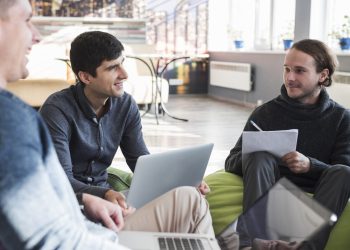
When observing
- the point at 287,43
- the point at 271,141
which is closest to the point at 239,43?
the point at 287,43

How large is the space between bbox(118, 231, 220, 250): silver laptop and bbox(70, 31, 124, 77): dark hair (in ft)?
2.69

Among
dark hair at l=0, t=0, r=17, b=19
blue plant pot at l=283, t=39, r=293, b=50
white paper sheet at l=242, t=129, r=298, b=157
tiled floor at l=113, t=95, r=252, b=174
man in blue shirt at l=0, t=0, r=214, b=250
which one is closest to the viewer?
man in blue shirt at l=0, t=0, r=214, b=250

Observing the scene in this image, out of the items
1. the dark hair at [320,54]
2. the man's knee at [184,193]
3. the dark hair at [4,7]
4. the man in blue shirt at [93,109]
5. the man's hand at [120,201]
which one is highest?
the dark hair at [4,7]

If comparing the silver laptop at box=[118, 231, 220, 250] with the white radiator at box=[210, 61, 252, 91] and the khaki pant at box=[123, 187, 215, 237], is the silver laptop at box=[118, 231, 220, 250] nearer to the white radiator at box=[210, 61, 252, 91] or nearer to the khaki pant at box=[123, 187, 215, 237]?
the khaki pant at box=[123, 187, 215, 237]

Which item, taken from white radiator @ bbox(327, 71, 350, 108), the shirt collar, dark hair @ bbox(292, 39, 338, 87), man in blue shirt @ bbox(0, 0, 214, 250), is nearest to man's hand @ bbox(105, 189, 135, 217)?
the shirt collar

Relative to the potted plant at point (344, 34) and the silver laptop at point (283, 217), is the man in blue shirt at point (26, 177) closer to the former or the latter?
the silver laptop at point (283, 217)

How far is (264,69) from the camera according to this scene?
6793 millimetres

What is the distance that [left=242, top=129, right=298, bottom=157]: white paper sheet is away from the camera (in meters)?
1.89

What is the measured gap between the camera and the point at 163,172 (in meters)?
1.50

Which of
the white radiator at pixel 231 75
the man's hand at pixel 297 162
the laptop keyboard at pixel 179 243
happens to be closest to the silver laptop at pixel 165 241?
the laptop keyboard at pixel 179 243

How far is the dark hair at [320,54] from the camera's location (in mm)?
2178

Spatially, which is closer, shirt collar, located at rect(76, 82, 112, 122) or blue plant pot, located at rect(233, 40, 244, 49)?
shirt collar, located at rect(76, 82, 112, 122)

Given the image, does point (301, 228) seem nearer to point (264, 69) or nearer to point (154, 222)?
point (154, 222)

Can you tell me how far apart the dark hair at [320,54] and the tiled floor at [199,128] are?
151cm
